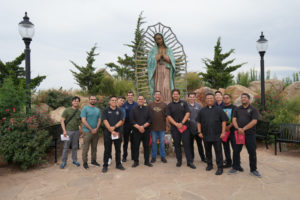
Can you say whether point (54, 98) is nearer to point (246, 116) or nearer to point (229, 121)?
point (229, 121)

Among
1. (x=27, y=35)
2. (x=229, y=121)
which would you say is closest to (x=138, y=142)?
(x=229, y=121)

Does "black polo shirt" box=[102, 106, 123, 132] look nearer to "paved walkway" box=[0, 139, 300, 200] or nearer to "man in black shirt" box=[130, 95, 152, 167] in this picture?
"man in black shirt" box=[130, 95, 152, 167]

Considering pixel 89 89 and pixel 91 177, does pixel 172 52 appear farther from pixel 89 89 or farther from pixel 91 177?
pixel 89 89

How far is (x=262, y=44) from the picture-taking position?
8.32 meters

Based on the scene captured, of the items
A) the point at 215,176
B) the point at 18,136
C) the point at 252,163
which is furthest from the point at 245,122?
the point at 18,136

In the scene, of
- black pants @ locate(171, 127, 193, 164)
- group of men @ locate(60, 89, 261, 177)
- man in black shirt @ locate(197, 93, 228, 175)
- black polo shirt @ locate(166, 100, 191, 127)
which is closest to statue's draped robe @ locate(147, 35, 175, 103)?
group of men @ locate(60, 89, 261, 177)

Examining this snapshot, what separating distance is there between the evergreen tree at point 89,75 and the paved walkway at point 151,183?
1247 centimetres

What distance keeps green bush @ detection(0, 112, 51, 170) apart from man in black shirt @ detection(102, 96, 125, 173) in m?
1.66

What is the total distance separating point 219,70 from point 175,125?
13269 mm

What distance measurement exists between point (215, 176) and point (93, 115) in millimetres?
2948

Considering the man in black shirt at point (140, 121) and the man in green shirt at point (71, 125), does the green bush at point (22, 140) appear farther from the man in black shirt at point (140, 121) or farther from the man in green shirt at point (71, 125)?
the man in black shirt at point (140, 121)

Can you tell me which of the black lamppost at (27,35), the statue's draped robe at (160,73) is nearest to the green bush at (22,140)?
the black lamppost at (27,35)

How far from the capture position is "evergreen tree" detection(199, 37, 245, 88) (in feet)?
54.0

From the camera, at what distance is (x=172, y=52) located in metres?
6.82
